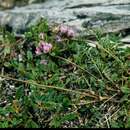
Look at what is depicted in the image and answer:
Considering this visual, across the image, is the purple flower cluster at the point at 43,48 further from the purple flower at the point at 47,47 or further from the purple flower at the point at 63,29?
the purple flower at the point at 63,29

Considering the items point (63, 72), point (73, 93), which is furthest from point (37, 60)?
point (73, 93)

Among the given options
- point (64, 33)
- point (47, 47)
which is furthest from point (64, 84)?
point (64, 33)

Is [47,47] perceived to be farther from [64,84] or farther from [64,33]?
[64,84]

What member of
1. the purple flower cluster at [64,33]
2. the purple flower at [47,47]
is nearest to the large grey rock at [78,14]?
the purple flower cluster at [64,33]

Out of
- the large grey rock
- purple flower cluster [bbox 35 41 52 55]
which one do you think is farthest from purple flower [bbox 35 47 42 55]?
the large grey rock

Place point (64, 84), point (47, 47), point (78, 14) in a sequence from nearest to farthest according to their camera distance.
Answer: point (64, 84) < point (47, 47) < point (78, 14)

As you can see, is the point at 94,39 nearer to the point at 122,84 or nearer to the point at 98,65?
the point at 98,65
